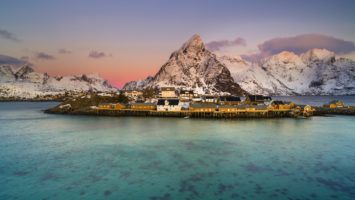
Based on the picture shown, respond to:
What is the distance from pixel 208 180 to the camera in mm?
18328

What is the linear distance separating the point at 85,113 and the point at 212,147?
1947 inches

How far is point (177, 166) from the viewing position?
21.8 metres

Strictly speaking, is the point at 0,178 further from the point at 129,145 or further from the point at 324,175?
the point at 324,175

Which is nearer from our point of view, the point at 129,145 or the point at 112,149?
the point at 112,149

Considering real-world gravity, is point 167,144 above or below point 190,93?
below

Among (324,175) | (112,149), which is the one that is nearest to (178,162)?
(112,149)

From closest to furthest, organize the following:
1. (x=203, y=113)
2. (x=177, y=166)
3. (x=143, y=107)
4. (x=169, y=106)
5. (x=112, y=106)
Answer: (x=177, y=166) → (x=203, y=113) → (x=169, y=106) → (x=143, y=107) → (x=112, y=106)

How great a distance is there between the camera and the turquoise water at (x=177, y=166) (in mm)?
16422

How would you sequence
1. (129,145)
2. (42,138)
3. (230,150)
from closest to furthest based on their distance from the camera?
(230,150) < (129,145) < (42,138)

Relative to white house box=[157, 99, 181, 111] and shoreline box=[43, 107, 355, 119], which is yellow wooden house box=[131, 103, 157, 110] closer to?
white house box=[157, 99, 181, 111]

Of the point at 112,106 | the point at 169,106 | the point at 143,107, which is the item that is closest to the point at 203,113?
the point at 169,106

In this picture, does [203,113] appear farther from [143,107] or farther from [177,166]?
[177,166]

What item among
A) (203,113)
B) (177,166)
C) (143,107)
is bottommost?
(177,166)

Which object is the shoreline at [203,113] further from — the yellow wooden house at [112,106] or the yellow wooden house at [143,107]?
the yellow wooden house at [143,107]
